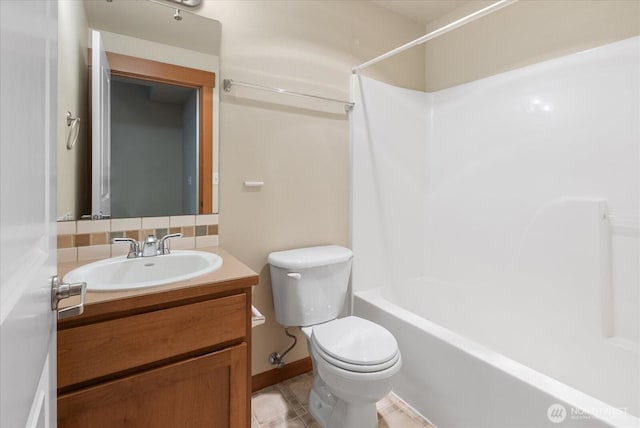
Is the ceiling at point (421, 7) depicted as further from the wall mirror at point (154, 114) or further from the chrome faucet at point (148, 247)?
the chrome faucet at point (148, 247)

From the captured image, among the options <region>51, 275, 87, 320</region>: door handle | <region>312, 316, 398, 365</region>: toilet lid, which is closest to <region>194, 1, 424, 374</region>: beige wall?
<region>312, 316, 398, 365</region>: toilet lid

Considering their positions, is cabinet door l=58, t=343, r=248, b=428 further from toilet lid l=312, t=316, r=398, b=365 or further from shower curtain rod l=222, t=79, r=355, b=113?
shower curtain rod l=222, t=79, r=355, b=113

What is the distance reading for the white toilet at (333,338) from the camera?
4.32ft

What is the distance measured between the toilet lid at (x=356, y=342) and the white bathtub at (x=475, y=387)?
0.25 meters

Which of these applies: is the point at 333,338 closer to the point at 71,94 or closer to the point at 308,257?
the point at 308,257

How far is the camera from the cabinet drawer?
896mm

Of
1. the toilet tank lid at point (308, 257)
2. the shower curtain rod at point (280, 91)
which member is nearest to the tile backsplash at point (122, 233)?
the toilet tank lid at point (308, 257)

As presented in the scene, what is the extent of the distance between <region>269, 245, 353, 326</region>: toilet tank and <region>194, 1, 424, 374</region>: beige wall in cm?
14

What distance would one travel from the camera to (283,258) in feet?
5.63

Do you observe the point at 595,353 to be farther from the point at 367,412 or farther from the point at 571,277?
the point at 367,412

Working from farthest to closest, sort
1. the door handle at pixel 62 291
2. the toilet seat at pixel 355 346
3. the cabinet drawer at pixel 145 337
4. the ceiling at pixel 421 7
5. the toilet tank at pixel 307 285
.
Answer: the ceiling at pixel 421 7, the toilet tank at pixel 307 285, the toilet seat at pixel 355 346, the cabinet drawer at pixel 145 337, the door handle at pixel 62 291

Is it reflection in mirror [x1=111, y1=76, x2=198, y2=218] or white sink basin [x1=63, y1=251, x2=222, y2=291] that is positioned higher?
reflection in mirror [x1=111, y1=76, x2=198, y2=218]

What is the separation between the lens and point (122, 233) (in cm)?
143

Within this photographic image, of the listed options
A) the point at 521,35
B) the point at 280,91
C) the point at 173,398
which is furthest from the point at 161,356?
the point at 521,35
